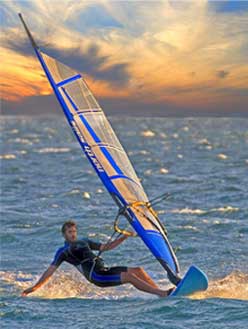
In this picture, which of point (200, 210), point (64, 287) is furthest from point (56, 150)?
point (64, 287)

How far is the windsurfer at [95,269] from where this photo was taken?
32.1 ft

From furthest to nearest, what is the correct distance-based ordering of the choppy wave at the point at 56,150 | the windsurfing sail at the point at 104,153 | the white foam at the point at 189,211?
the choppy wave at the point at 56,150
the white foam at the point at 189,211
the windsurfing sail at the point at 104,153

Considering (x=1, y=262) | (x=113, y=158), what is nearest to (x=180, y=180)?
(x=1, y=262)

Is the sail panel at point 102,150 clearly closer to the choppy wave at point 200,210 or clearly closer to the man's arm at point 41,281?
the man's arm at point 41,281

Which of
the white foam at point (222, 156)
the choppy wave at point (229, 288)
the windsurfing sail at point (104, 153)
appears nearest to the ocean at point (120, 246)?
the choppy wave at point (229, 288)

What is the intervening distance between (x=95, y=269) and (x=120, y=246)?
4.26 metres

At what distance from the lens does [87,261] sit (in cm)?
1001

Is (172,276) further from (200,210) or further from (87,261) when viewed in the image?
(200,210)

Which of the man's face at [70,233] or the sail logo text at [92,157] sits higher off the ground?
the sail logo text at [92,157]

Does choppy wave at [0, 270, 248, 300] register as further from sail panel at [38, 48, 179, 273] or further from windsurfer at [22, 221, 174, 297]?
sail panel at [38, 48, 179, 273]

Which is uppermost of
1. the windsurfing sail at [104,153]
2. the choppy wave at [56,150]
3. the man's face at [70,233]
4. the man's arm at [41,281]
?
the windsurfing sail at [104,153]

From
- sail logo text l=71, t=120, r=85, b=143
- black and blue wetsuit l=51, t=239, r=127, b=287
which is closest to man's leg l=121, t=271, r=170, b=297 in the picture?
black and blue wetsuit l=51, t=239, r=127, b=287

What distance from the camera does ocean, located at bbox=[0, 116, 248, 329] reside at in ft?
30.1

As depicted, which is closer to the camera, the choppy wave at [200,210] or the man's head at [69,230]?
the man's head at [69,230]
